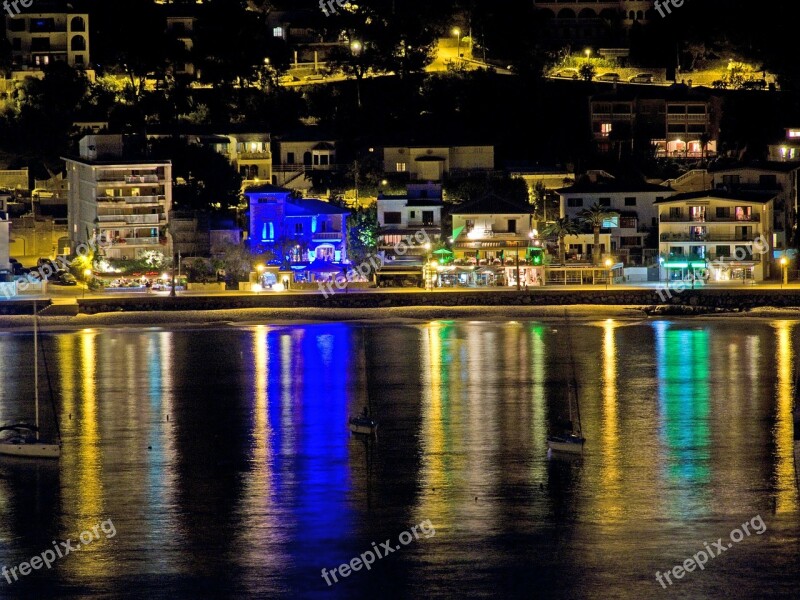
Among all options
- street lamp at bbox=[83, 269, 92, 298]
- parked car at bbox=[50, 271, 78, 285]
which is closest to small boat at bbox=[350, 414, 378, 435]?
street lamp at bbox=[83, 269, 92, 298]

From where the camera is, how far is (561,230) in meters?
49.6

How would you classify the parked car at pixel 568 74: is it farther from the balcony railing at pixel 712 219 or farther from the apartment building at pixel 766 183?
the balcony railing at pixel 712 219

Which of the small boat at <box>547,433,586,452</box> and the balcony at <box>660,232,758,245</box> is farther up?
the balcony at <box>660,232,758,245</box>

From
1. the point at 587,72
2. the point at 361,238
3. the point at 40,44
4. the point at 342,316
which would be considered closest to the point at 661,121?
the point at 587,72

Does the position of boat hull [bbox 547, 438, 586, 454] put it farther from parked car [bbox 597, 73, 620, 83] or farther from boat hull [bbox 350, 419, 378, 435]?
parked car [bbox 597, 73, 620, 83]

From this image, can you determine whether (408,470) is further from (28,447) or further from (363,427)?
(28,447)

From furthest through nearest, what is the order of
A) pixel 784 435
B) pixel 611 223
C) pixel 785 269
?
pixel 611 223
pixel 785 269
pixel 784 435

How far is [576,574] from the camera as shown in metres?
20.9

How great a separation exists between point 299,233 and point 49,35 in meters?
18.3

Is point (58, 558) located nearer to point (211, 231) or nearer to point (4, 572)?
point (4, 572)

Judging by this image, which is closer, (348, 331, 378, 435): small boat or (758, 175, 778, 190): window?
(348, 331, 378, 435): small boat

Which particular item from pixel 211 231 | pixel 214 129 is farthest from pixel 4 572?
pixel 214 129

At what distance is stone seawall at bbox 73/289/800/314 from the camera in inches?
1869

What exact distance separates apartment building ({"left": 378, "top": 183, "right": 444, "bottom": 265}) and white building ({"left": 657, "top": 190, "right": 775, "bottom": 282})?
6.74 m
